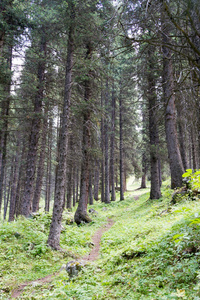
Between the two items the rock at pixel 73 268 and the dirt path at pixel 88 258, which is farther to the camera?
the rock at pixel 73 268

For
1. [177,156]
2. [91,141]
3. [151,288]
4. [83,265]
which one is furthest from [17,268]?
[91,141]

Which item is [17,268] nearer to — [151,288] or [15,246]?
[15,246]

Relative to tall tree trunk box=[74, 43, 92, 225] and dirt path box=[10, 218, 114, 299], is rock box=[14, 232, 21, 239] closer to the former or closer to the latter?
dirt path box=[10, 218, 114, 299]

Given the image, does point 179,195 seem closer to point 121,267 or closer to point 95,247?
point 95,247

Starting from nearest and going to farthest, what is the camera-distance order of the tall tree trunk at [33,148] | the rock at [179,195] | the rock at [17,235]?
1. the rock at [17,235]
2. the rock at [179,195]
3. the tall tree trunk at [33,148]

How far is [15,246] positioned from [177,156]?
26.3ft

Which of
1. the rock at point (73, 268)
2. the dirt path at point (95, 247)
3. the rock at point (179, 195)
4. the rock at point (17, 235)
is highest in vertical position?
the rock at point (179, 195)

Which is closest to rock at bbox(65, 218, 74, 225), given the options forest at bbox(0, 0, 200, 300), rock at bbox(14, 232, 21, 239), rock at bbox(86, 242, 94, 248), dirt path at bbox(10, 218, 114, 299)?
forest at bbox(0, 0, 200, 300)

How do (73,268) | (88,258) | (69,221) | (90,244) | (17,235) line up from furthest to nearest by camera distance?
(69,221) → (90,244) → (17,235) → (88,258) → (73,268)

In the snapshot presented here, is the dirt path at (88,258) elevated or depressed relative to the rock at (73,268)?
depressed

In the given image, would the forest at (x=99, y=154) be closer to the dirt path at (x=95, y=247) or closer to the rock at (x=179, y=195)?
the rock at (x=179, y=195)

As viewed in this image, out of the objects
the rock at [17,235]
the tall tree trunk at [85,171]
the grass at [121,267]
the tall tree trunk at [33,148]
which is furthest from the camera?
the tall tree trunk at [85,171]

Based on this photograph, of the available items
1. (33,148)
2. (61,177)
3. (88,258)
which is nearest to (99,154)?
(33,148)

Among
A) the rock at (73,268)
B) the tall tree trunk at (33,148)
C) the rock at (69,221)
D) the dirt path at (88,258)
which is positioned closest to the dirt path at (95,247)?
the dirt path at (88,258)
